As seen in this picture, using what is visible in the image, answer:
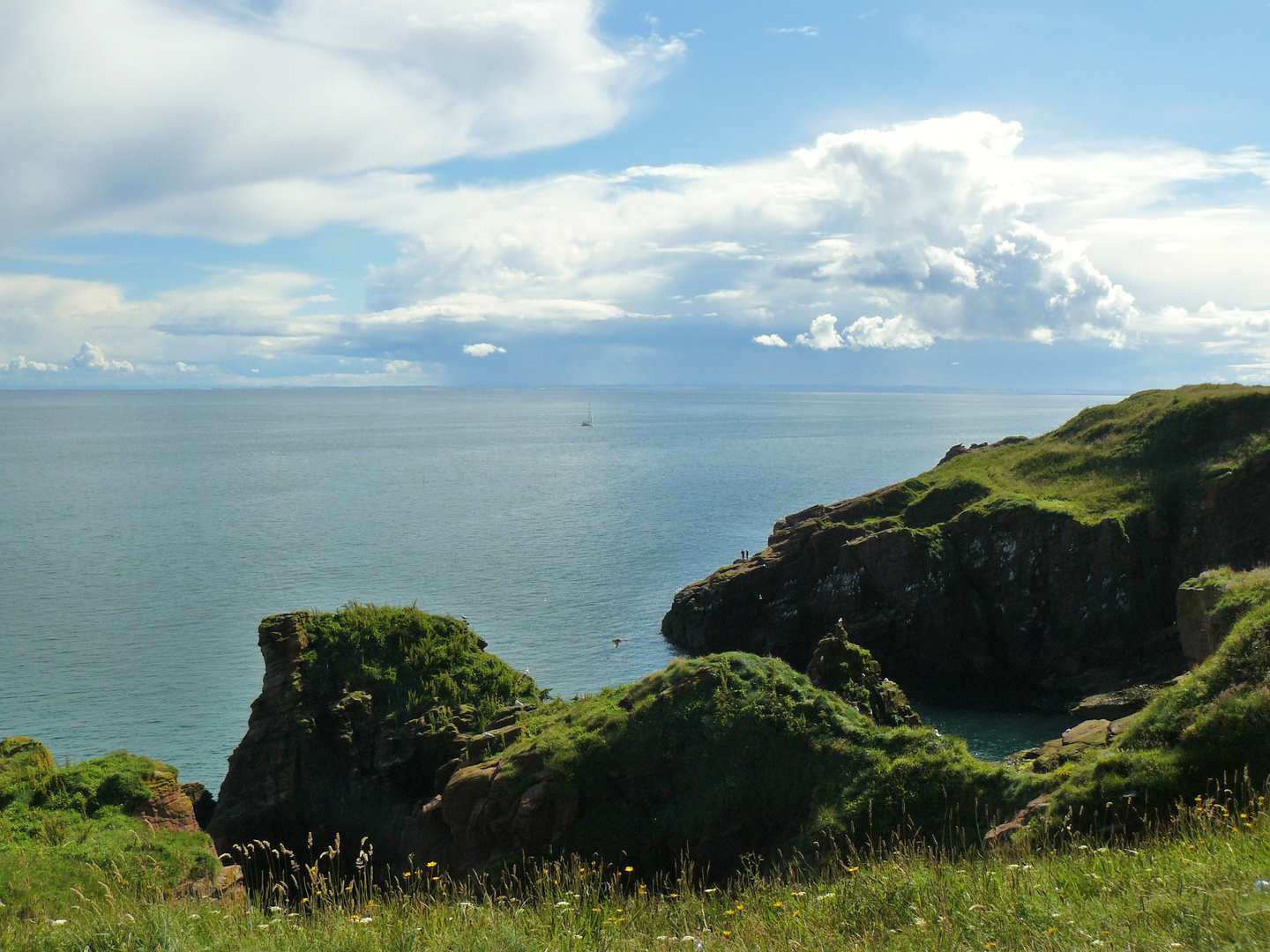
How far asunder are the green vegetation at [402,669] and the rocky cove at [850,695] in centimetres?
8

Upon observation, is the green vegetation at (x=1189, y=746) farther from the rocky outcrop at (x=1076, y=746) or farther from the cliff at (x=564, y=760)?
the rocky outcrop at (x=1076, y=746)

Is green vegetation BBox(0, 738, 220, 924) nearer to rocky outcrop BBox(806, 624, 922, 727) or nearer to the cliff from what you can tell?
the cliff

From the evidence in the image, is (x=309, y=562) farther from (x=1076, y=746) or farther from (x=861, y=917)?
(x=861, y=917)

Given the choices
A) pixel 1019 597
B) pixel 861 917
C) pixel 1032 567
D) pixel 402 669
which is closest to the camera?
pixel 861 917

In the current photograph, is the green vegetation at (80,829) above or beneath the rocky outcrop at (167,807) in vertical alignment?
above

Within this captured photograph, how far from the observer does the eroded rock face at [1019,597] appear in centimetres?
4319

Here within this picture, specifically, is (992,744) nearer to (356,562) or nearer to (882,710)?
(882,710)

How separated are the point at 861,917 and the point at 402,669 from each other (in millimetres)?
23581

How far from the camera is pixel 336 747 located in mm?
28531

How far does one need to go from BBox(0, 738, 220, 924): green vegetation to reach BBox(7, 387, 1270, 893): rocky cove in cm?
31

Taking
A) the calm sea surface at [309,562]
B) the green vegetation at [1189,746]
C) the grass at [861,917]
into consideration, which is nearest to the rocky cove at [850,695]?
the green vegetation at [1189,746]

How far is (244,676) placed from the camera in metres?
45.4

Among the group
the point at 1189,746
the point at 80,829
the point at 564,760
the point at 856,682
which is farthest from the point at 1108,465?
the point at 80,829

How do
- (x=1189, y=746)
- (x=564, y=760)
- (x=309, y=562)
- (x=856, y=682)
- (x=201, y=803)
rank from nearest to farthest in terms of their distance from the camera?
(x=1189, y=746)
(x=564, y=760)
(x=856, y=682)
(x=201, y=803)
(x=309, y=562)
